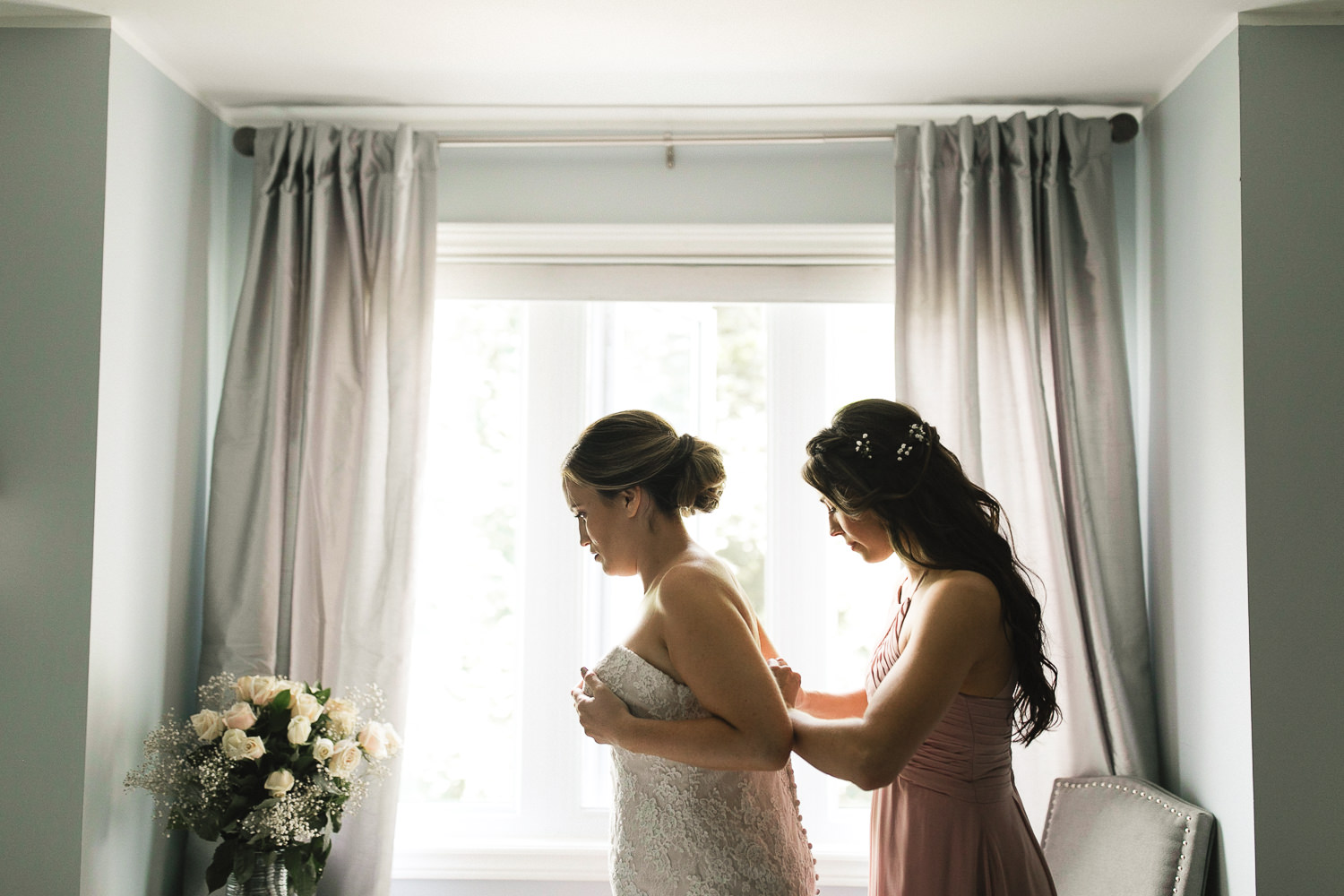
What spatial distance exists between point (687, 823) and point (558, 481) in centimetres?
125

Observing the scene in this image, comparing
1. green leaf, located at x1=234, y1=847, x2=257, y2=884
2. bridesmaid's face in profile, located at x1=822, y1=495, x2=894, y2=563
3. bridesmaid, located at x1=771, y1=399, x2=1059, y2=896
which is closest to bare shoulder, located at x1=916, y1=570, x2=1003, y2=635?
bridesmaid, located at x1=771, y1=399, x2=1059, y2=896

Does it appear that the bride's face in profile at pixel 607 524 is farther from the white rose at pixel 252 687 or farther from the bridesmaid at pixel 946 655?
the white rose at pixel 252 687

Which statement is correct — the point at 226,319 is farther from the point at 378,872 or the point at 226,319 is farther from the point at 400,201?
the point at 378,872

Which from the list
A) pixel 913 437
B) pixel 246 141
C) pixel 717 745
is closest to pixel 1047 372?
pixel 913 437

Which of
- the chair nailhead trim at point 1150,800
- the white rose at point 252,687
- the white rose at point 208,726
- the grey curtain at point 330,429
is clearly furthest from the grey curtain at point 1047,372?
the white rose at point 208,726

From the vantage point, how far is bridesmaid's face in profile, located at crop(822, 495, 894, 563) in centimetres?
174

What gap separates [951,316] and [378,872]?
2062mm

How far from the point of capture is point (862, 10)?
2.11 meters

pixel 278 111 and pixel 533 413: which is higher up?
pixel 278 111

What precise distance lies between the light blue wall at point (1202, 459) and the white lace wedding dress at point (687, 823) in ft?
3.51

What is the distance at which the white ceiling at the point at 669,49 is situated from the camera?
6.91 ft

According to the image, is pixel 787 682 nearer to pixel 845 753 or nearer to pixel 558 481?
pixel 845 753

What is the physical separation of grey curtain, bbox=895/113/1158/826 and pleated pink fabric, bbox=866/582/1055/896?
76cm

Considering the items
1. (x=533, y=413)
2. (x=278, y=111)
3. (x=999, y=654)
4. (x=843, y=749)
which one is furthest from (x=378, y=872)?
(x=278, y=111)
